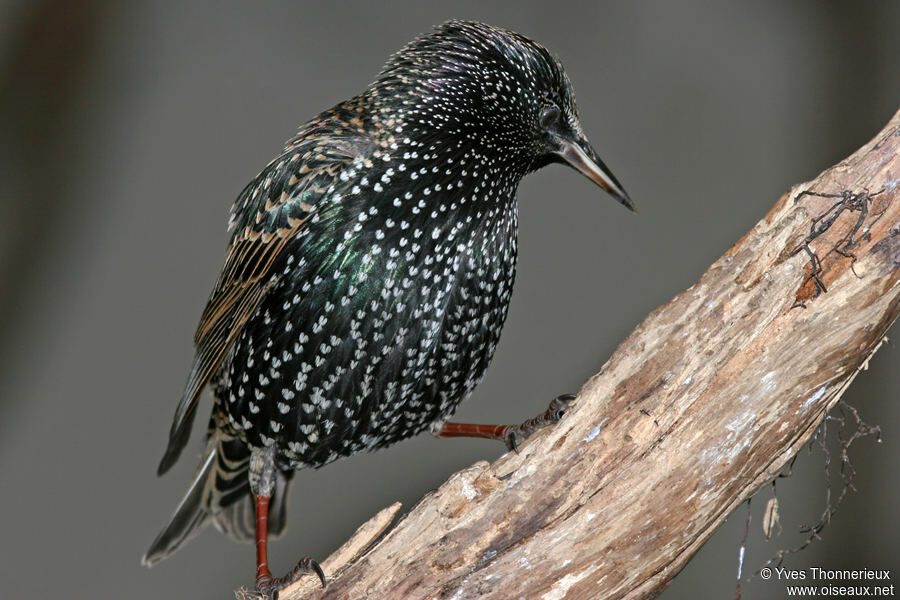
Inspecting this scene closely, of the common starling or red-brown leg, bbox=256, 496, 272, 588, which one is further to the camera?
red-brown leg, bbox=256, 496, 272, 588

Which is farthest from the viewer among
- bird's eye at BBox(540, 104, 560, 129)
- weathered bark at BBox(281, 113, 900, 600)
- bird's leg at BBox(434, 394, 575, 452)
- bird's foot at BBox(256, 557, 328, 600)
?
bird's eye at BBox(540, 104, 560, 129)

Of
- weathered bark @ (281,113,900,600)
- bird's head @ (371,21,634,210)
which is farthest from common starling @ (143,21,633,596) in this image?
weathered bark @ (281,113,900,600)

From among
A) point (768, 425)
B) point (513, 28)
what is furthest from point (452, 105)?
point (513, 28)

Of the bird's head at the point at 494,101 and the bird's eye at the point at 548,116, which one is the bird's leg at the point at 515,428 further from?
the bird's eye at the point at 548,116

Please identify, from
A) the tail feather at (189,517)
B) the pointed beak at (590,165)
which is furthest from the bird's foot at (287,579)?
the pointed beak at (590,165)

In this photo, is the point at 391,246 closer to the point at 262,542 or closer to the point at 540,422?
the point at 540,422

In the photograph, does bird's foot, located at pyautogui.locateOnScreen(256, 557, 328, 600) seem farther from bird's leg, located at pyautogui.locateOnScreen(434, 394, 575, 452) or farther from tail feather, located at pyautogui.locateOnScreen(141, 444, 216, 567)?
tail feather, located at pyautogui.locateOnScreen(141, 444, 216, 567)

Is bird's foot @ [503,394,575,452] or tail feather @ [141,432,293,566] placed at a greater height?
tail feather @ [141,432,293,566]

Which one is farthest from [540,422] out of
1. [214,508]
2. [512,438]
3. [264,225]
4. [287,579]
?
[214,508]

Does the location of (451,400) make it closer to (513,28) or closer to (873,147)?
(873,147)
